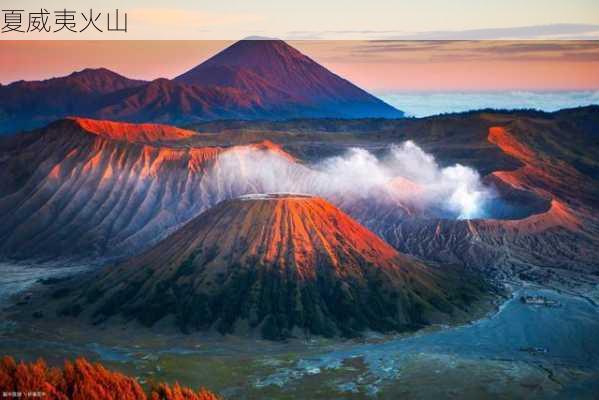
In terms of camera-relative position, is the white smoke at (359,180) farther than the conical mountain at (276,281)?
Yes

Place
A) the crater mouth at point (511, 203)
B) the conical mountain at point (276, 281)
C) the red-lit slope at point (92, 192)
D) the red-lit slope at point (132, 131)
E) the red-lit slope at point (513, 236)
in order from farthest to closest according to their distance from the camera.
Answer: the red-lit slope at point (132, 131) → the crater mouth at point (511, 203) → the red-lit slope at point (92, 192) → the red-lit slope at point (513, 236) → the conical mountain at point (276, 281)

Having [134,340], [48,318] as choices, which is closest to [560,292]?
[134,340]

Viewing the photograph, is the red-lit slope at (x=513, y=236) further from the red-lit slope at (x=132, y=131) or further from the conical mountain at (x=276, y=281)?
the red-lit slope at (x=132, y=131)

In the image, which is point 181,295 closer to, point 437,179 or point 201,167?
point 201,167

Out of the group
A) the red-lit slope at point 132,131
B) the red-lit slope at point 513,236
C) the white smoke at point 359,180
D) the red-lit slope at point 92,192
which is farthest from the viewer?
the red-lit slope at point 132,131

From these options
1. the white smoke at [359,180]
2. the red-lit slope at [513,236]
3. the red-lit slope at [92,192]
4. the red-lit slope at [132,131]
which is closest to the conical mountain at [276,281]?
the red-lit slope at [513,236]

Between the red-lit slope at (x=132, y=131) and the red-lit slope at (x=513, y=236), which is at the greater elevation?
the red-lit slope at (x=132, y=131)

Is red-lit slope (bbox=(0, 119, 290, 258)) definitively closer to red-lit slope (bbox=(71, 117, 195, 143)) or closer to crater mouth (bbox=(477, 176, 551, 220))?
red-lit slope (bbox=(71, 117, 195, 143))

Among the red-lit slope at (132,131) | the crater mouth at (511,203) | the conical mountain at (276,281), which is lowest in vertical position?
the conical mountain at (276,281)
